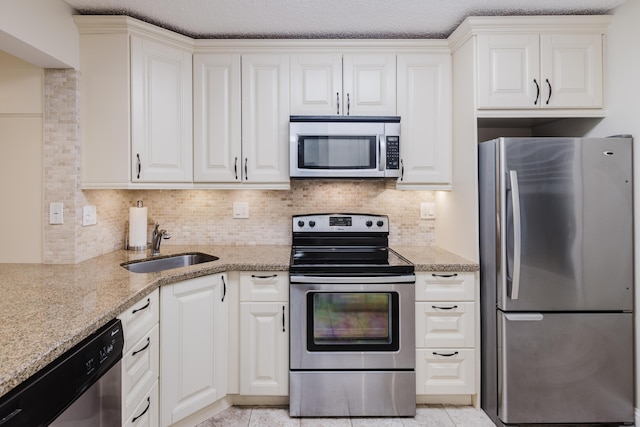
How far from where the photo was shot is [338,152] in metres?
2.45

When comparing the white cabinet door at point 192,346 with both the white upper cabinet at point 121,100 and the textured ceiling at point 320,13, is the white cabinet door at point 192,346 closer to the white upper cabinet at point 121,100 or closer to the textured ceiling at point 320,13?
the white upper cabinet at point 121,100

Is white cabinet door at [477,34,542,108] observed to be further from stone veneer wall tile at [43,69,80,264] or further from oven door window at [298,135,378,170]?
stone veneer wall tile at [43,69,80,264]

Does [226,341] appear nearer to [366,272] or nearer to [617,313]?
[366,272]

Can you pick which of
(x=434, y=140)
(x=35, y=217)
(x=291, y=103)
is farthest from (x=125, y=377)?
(x=434, y=140)

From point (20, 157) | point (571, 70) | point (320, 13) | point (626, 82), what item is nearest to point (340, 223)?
point (320, 13)

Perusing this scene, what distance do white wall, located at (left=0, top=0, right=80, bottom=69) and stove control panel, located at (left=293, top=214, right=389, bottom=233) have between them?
163 cm

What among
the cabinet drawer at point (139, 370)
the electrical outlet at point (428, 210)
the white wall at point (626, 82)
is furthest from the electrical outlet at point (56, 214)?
the white wall at point (626, 82)

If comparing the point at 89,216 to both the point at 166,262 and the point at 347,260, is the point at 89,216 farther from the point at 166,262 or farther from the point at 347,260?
the point at 347,260

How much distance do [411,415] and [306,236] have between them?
1272mm

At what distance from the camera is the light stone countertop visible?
103cm

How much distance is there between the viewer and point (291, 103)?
251 cm

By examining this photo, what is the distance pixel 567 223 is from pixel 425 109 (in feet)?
3.50

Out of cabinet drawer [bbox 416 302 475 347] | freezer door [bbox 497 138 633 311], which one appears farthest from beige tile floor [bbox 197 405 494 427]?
freezer door [bbox 497 138 633 311]

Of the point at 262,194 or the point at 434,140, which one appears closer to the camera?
the point at 434,140
